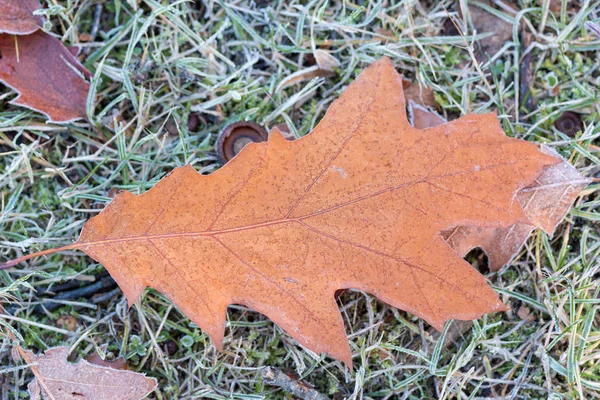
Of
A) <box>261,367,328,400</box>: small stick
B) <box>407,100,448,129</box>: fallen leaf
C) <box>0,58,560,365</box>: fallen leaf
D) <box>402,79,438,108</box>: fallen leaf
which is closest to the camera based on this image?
<box>0,58,560,365</box>: fallen leaf

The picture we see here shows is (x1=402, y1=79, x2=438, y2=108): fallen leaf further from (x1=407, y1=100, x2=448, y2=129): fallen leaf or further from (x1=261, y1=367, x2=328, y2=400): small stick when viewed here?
(x1=261, y1=367, x2=328, y2=400): small stick

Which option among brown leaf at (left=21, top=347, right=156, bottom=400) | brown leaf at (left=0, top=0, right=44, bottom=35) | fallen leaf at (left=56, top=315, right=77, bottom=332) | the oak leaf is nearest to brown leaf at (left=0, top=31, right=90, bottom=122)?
brown leaf at (left=0, top=0, right=44, bottom=35)

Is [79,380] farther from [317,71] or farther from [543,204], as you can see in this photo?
[543,204]

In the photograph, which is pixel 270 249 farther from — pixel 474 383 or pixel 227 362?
pixel 474 383

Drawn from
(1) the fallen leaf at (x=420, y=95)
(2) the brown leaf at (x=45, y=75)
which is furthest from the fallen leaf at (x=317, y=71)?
(2) the brown leaf at (x=45, y=75)

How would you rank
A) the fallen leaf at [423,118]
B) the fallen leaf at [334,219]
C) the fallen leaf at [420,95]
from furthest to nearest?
the fallen leaf at [420,95] → the fallen leaf at [423,118] → the fallen leaf at [334,219]

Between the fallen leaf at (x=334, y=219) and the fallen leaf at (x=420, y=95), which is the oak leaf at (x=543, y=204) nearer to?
the fallen leaf at (x=334, y=219)
